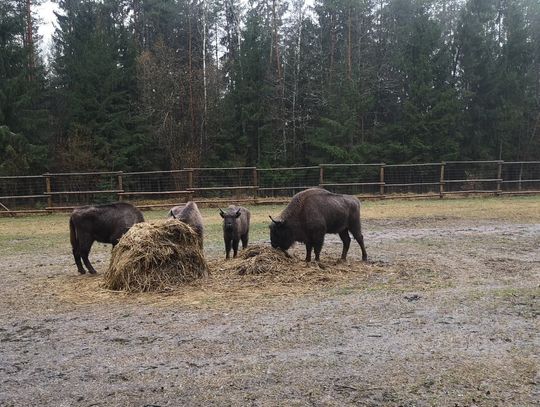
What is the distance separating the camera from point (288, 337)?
476 cm

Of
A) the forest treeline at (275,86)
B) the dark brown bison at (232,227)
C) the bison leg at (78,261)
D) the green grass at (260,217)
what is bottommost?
the green grass at (260,217)

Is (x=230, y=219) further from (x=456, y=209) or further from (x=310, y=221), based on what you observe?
(x=456, y=209)

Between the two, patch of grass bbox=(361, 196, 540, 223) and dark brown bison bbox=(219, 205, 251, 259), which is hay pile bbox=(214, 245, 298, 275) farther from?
patch of grass bbox=(361, 196, 540, 223)

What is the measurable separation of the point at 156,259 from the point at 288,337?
3033 mm

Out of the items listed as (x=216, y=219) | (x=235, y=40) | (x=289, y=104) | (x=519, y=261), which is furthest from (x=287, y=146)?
(x=519, y=261)

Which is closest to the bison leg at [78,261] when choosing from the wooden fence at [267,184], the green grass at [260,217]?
the green grass at [260,217]

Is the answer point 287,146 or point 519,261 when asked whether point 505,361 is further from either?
point 287,146

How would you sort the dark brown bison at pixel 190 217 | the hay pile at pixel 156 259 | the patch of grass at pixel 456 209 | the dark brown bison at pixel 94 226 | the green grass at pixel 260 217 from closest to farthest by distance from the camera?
the hay pile at pixel 156 259
the dark brown bison at pixel 94 226
the dark brown bison at pixel 190 217
the green grass at pixel 260 217
the patch of grass at pixel 456 209

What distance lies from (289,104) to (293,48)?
3.68 m

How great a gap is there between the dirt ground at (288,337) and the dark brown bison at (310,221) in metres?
0.62

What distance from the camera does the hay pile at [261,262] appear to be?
7.52 meters

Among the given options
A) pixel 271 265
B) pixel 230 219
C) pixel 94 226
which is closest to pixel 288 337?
pixel 271 265

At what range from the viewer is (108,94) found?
90.4 ft

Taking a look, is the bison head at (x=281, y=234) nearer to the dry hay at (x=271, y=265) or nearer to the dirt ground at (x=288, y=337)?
the dry hay at (x=271, y=265)
